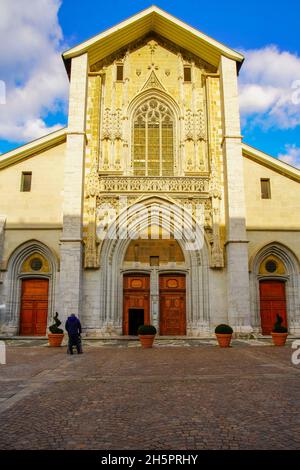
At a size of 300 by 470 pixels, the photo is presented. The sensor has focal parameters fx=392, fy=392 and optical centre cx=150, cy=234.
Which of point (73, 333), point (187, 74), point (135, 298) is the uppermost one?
point (187, 74)

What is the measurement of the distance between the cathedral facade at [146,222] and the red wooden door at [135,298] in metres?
0.05

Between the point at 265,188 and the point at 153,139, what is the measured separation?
6.20 meters

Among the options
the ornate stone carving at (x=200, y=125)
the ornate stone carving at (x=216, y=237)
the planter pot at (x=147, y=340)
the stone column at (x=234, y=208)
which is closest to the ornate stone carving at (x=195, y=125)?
the ornate stone carving at (x=200, y=125)

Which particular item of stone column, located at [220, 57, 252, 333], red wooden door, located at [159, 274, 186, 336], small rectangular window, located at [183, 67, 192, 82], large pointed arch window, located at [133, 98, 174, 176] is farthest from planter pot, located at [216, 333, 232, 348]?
small rectangular window, located at [183, 67, 192, 82]

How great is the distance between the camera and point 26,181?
1900 centimetres

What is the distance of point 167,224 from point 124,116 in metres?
6.11

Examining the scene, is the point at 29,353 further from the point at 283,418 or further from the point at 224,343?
the point at 283,418

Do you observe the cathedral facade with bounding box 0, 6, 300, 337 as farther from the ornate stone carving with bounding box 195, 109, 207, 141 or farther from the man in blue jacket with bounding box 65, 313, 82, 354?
the man in blue jacket with bounding box 65, 313, 82, 354

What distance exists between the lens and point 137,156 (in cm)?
1997

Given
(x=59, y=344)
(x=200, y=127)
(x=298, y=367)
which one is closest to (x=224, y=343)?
(x=298, y=367)

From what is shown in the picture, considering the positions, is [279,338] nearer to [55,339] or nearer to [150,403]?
[55,339]

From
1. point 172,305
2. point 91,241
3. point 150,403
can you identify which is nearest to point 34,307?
point 91,241

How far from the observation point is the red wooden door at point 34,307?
709 inches

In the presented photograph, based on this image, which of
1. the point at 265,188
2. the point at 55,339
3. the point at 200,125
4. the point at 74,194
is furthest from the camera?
the point at 200,125
